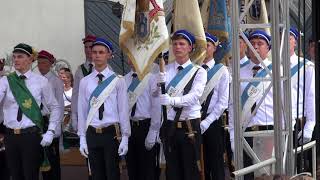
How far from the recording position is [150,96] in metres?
7.07

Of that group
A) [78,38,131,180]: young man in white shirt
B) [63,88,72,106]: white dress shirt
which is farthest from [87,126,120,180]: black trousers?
[63,88,72,106]: white dress shirt

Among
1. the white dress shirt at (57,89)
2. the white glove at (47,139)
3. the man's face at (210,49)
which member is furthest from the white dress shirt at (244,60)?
the white glove at (47,139)

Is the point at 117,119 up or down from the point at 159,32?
down

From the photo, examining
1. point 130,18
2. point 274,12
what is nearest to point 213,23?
point 130,18

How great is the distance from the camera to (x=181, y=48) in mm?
6625

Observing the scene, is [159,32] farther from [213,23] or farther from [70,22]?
[70,22]

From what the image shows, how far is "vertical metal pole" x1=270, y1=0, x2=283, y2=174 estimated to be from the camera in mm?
5504

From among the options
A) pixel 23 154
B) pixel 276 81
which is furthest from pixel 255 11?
pixel 23 154

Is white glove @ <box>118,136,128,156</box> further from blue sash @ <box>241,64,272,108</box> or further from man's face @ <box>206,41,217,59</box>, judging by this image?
man's face @ <box>206,41,217,59</box>

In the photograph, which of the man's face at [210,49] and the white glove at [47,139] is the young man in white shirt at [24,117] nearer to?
the white glove at [47,139]

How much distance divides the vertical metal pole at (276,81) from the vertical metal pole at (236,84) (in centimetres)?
28

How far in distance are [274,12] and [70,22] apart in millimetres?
5996

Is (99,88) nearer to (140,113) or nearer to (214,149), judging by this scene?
(140,113)

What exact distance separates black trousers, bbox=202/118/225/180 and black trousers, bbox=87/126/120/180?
1013mm
